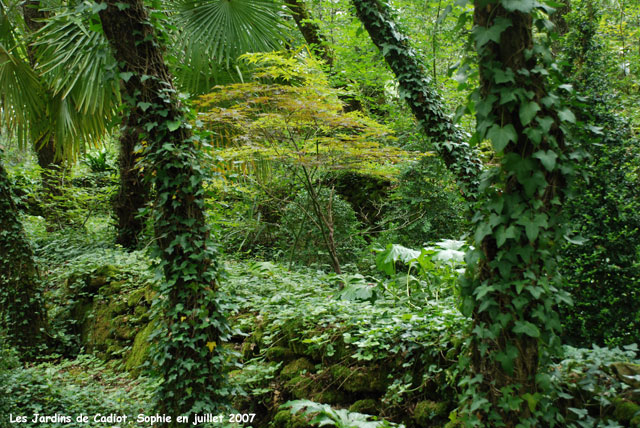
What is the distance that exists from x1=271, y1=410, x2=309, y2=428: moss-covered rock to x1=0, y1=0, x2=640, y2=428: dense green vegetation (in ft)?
0.05

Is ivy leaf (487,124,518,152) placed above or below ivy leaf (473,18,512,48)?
below

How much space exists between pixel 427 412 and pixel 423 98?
2.99m

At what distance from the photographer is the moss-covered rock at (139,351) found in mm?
4312

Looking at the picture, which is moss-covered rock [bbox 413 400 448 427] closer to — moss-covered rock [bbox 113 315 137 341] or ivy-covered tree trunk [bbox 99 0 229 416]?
ivy-covered tree trunk [bbox 99 0 229 416]

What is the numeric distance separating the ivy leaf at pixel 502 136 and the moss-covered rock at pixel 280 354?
2413mm

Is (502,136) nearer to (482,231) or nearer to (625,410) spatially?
(482,231)

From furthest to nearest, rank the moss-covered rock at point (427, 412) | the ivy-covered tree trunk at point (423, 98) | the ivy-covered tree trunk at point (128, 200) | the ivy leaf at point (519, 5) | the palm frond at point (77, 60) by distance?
the ivy-covered tree trunk at point (128, 200) < the palm frond at point (77, 60) < the ivy-covered tree trunk at point (423, 98) < the moss-covered rock at point (427, 412) < the ivy leaf at point (519, 5)

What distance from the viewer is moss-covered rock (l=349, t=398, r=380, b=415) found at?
9.08ft

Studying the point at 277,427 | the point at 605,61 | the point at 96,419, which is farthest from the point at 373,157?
the point at 96,419

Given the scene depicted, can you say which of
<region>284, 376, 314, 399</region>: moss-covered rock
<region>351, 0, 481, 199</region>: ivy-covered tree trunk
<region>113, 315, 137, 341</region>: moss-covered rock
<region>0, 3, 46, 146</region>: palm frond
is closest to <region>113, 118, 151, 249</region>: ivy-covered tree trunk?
<region>0, 3, 46, 146</region>: palm frond

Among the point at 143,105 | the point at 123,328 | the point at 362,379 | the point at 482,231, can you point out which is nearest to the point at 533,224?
the point at 482,231

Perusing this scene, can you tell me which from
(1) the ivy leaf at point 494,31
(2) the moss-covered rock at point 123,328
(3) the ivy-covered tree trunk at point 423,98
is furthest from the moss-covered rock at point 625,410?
(2) the moss-covered rock at point 123,328

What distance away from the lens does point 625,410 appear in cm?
197

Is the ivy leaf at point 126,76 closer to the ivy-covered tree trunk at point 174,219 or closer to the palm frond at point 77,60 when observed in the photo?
the ivy-covered tree trunk at point 174,219
